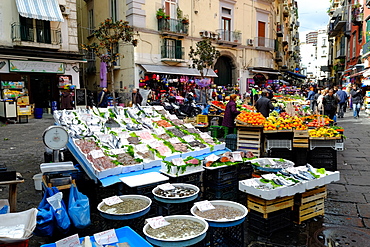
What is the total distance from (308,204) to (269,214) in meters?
0.73

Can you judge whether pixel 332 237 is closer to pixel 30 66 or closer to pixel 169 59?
pixel 30 66

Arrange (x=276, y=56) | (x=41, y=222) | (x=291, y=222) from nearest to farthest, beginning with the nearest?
(x=41, y=222)
(x=291, y=222)
(x=276, y=56)

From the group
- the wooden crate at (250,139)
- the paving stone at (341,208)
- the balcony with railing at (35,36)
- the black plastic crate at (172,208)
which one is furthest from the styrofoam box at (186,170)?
the balcony with railing at (35,36)

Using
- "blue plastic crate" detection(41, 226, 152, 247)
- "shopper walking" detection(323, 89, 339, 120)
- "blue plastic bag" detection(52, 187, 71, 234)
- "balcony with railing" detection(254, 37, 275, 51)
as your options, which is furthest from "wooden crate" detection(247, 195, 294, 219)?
"balcony with railing" detection(254, 37, 275, 51)

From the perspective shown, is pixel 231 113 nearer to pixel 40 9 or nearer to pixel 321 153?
pixel 321 153

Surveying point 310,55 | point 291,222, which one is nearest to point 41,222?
point 291,222

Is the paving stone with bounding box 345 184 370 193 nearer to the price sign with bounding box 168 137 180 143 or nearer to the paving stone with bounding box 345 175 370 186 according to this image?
the paving stone with bounding box 345 175 370 186

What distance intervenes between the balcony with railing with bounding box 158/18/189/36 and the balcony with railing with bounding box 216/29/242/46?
3.44 m

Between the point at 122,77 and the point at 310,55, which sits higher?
the point at 310,55

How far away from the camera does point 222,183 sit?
14.1 feet

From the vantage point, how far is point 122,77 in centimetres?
1939

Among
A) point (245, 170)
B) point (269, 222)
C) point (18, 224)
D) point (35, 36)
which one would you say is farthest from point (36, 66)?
point (269, 222)

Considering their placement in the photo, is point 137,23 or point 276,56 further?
point 276,56

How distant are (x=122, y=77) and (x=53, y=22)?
5.08m
